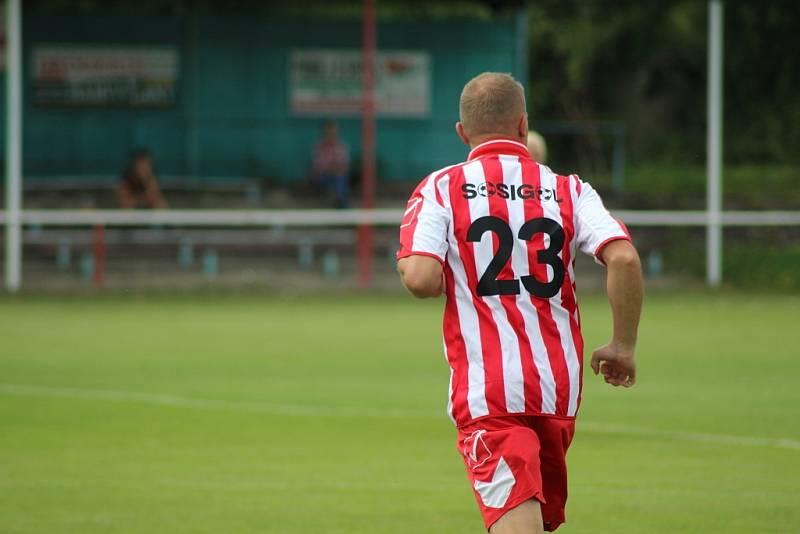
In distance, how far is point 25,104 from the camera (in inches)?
1148

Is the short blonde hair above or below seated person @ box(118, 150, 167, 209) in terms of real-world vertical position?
above

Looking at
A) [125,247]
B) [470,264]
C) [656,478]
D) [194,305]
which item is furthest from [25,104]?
[470,264]

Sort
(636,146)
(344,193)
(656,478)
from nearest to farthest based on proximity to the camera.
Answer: (656,478), (344,193), (636,146)

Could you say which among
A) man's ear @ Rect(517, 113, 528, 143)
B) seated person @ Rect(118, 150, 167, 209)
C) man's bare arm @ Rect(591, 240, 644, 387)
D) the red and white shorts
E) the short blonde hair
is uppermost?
the short blonde hair

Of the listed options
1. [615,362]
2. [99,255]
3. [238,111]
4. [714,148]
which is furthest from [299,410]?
[238,111]

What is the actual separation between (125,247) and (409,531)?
19947 millimetres

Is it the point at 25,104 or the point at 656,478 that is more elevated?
the point at 25,104

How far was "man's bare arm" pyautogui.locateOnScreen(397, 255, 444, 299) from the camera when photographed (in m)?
4.64

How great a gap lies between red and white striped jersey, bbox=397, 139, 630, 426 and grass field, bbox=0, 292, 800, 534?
2.24 meters

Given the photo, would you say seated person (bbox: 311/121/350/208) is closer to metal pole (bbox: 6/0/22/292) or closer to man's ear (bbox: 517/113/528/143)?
metal pole (bbox: 6/0/22/292)

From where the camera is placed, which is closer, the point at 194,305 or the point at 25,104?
the point at 194,305

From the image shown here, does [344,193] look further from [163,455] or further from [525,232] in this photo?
[525,232]

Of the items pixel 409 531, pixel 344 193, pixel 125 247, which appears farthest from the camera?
pixel 344 193

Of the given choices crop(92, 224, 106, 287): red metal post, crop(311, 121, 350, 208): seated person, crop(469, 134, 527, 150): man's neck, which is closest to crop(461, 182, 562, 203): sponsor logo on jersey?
crop(469, 134, 527, 150): man's neck
